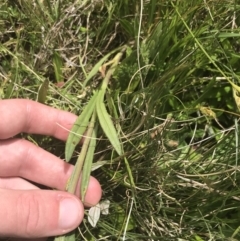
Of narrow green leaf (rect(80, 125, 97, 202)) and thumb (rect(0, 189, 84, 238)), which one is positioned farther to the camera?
narrow green leaf (rect(80, 125, 97, 202))

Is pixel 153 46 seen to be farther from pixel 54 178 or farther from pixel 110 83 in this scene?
pixel 54 178

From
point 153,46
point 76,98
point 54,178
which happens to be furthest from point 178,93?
point 54,178

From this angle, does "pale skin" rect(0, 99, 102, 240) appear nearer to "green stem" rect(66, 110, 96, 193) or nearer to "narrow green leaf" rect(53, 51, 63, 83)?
"green stem" rect(66, 110, 96, 193)

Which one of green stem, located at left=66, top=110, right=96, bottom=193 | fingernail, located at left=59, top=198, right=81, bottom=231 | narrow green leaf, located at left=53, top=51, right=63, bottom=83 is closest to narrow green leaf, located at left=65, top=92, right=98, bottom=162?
green stem, located at left=66, top=110, right=96, bottom=193

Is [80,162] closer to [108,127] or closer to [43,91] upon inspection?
[108,127]

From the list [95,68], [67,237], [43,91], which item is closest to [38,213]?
[67,237]

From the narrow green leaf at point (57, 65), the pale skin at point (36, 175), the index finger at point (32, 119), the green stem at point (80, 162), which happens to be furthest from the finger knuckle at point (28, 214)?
the narrow green leaf at point (57, 65)
